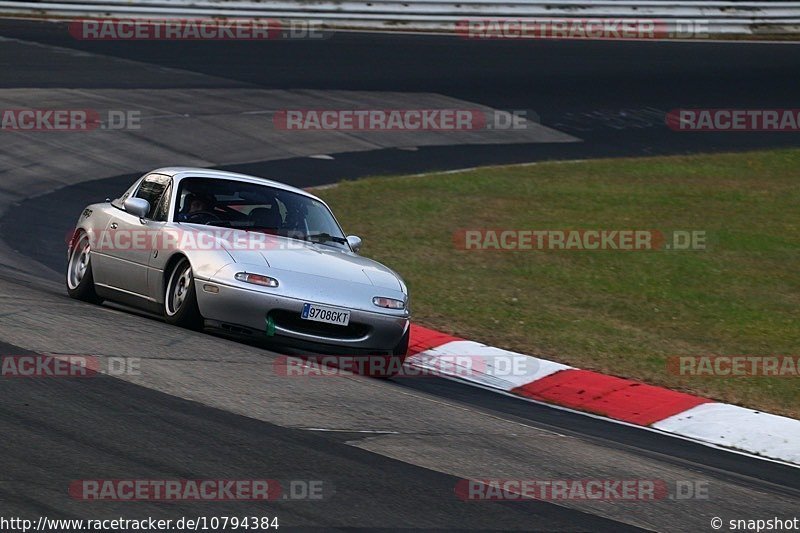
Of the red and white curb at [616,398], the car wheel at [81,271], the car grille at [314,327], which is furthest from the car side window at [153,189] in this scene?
the red and white curb at [616,398]

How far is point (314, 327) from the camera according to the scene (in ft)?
27.1

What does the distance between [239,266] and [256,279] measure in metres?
0.16

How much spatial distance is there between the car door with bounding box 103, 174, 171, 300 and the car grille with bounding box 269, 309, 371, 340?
130 centimetres

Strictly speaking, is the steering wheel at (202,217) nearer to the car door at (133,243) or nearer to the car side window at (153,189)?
the car door at (133,243)

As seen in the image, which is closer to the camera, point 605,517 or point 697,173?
point 605,517

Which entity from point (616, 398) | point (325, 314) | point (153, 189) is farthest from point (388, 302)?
point (153, 189)

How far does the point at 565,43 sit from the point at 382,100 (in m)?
6.86

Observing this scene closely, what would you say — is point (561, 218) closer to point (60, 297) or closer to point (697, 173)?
point (697, 173)

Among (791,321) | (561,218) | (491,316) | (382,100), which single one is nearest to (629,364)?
(491,316)

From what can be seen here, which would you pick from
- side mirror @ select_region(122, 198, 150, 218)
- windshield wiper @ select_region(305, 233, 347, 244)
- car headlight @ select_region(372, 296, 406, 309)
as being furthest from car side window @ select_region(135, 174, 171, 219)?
car headlight @ select_region(372, 296, 406, 309)

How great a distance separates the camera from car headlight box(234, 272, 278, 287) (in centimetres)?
815

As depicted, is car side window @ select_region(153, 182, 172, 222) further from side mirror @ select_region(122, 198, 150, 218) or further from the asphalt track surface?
the asphalt track surface

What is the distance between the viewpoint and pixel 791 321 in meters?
11.4

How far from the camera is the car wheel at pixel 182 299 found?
8.40 m
